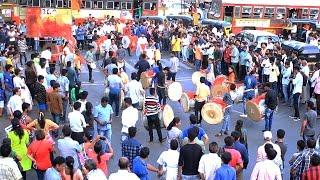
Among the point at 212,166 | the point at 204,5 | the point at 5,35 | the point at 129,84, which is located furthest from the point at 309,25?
the point at 212,166

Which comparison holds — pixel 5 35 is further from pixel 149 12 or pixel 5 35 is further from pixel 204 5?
pixel 204 5

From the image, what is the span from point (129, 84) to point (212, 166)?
663cm

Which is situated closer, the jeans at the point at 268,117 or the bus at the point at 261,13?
the jeans at the point at 268,117

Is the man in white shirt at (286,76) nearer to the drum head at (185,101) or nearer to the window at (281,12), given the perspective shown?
the drum head at (185,101)

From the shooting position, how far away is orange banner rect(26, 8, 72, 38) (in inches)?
945

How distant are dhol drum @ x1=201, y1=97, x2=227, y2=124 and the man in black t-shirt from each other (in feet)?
16.7

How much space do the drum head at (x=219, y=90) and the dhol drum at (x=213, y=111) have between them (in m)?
1.46

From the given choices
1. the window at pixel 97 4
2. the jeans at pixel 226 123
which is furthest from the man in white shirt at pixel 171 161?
the window at pixel 97 4

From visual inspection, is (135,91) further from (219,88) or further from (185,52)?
(185,52)

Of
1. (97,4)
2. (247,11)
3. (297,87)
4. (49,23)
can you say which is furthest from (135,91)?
(97,4)

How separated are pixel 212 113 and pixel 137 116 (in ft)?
9.24

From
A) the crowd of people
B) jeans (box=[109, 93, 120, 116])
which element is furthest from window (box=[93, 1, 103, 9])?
jeans (box=[109, 93, 120, 116])

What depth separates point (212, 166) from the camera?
8.98m

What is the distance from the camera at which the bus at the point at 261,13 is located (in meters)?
34.0
